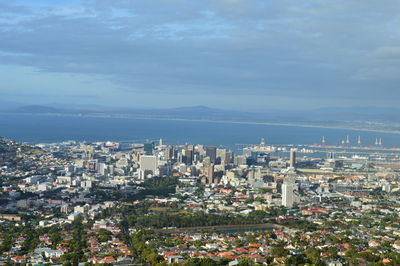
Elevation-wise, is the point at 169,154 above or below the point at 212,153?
below

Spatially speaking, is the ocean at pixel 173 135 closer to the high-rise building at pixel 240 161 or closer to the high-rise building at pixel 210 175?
the high-rise building at pixel 240 161

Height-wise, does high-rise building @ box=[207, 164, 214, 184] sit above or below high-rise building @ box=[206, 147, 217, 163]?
below

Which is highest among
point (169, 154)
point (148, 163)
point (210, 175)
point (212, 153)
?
point (212, 153)

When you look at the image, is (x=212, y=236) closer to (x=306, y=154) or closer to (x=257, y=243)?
(x=257, y=243)

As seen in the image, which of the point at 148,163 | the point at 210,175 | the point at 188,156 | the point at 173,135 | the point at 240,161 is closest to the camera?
the point at 210,175

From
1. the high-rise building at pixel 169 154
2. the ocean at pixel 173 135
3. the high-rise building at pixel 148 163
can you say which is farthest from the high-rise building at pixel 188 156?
the ocean at pixel 173 135

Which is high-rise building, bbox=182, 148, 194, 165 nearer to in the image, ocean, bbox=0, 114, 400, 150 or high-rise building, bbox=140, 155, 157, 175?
high-rise building, bbox=140, 155, 157, 175

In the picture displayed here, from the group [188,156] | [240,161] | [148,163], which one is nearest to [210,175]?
[148,163]

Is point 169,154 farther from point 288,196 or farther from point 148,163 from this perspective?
point 288,196

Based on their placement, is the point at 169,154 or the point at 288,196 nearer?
the point at 288,196

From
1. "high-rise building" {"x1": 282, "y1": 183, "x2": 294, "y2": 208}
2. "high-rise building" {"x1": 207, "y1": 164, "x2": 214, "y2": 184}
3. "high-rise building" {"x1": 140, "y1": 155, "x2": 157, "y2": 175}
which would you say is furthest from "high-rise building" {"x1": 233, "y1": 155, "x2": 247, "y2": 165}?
"high-rise building" {"x1": 282, "y1": 183, "x2": 294, "y2": 208}

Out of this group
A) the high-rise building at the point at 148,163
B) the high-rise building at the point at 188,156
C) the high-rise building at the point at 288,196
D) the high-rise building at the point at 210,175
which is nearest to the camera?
the high-rise building at the point at 288,196

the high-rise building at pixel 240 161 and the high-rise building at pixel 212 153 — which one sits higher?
the high-rise building at pixel 212 153
